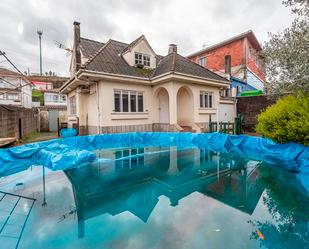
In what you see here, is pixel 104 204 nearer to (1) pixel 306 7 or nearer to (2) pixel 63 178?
(2) pixel 63 178

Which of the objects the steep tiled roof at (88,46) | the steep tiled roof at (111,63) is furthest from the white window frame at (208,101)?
the steep tiled roof at (88,46)

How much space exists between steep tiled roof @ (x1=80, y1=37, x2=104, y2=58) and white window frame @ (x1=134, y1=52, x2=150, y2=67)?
11.1 feet

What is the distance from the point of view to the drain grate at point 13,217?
2.61 metres

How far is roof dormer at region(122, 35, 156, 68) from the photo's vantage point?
13.5 meters

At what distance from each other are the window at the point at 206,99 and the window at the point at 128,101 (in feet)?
15.8

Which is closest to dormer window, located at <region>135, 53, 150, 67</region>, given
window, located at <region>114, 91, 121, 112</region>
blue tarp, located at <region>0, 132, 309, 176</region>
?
window, located at <region>114, 91, 121, 112</region>

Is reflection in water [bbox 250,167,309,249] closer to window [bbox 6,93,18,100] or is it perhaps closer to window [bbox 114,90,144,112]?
window [bbox 114,90,144,112]

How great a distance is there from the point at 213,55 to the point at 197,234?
23.8 m

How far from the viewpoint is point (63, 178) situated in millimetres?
5203

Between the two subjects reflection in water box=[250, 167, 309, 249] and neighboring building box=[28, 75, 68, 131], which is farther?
neighboring building box=[28, 75, 68, 131]

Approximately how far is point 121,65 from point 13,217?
441 inches

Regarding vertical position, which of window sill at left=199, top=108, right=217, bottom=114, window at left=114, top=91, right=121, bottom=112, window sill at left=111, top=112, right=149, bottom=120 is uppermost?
window at left=114, top=91, right=121, bottom=112

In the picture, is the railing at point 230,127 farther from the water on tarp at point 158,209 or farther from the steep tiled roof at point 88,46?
the steep tiled roof at point 88,46

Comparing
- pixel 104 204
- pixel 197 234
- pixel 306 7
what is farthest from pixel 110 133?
pixel 306 7
